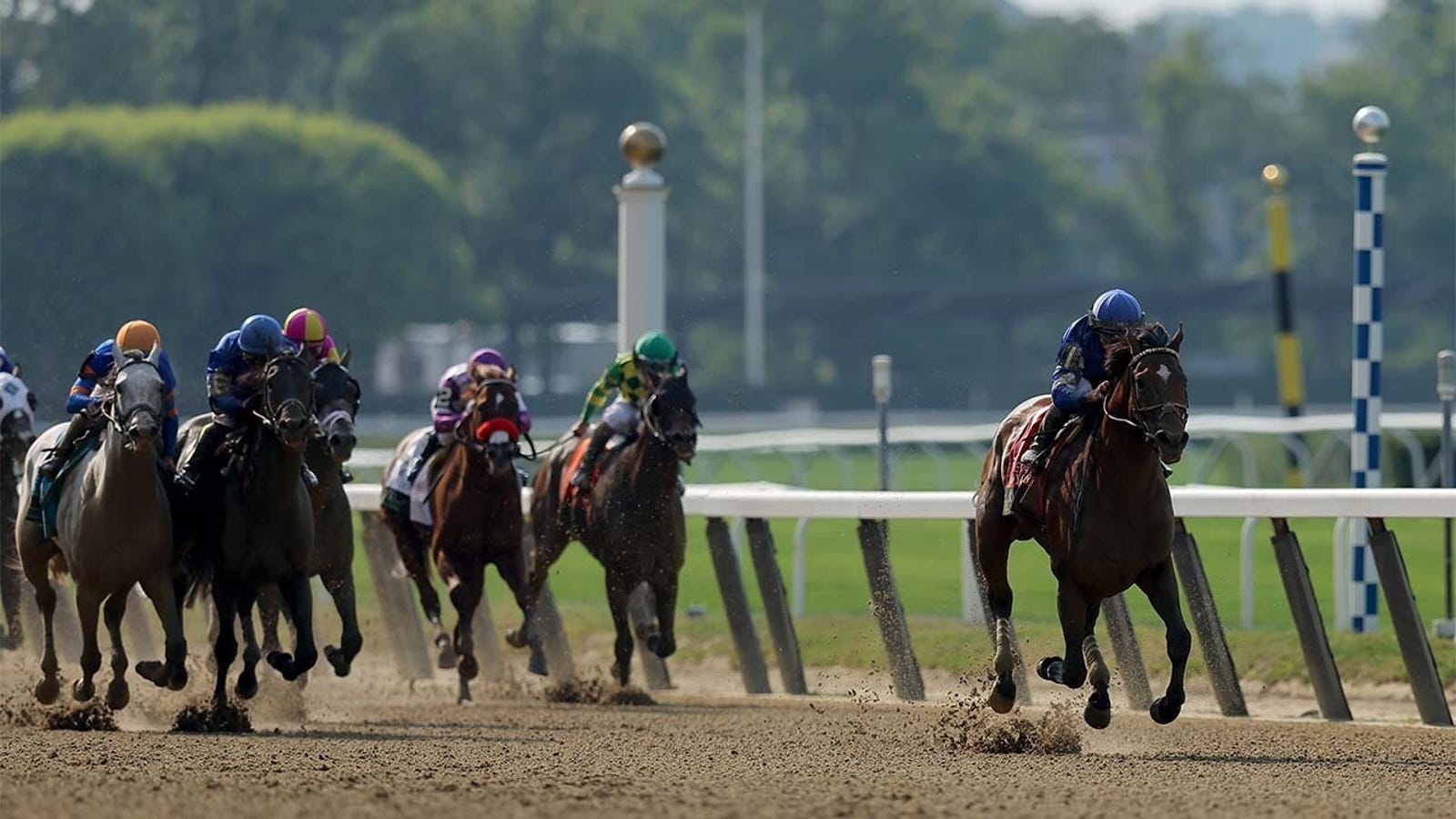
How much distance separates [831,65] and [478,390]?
49.5m

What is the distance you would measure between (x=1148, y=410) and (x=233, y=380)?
3267 mm

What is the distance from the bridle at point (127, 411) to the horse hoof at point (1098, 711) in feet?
9.90

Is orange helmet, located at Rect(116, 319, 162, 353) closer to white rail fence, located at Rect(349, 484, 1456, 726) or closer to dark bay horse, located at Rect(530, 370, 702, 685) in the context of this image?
dark bay horse, located at Rect(530, 370, 702, 685)

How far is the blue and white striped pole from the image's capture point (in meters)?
11.4

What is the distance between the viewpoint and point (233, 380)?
32.3 feet

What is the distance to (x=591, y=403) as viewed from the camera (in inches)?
475

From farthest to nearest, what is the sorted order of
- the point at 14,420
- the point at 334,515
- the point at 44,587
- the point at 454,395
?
the point at 454,395 → the point at 14,420 → the point at 334,515 → the point at 44,587

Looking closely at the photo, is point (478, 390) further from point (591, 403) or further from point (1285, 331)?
point (1285, 331)

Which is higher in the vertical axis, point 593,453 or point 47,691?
point 593,453

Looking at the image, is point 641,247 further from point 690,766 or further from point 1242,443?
point 690,766

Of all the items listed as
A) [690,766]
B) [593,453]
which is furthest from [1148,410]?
[593,453]

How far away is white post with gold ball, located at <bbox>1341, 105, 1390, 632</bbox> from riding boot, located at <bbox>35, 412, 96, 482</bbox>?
4.79 m

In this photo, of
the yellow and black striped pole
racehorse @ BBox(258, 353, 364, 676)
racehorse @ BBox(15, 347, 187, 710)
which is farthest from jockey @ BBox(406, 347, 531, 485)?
the yellow and black striped pole

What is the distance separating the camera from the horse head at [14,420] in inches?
467
